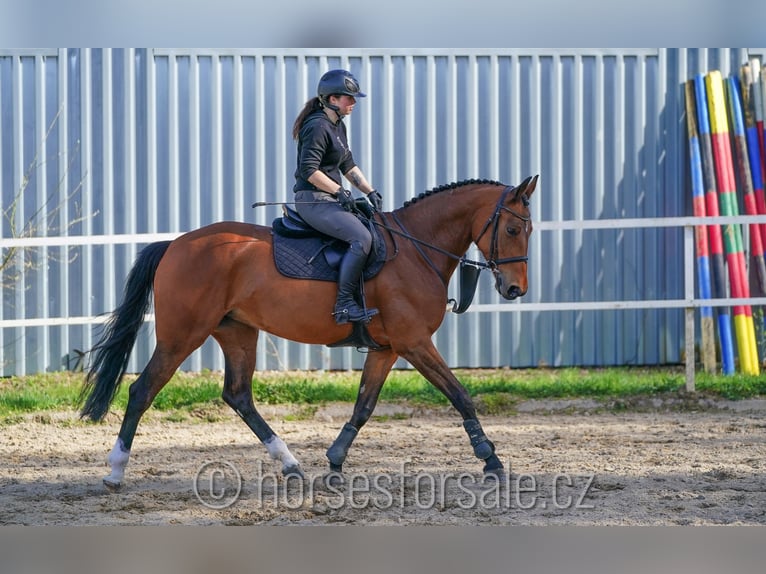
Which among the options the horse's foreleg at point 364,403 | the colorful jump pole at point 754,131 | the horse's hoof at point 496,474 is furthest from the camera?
the colorful jump pole at point 754,131

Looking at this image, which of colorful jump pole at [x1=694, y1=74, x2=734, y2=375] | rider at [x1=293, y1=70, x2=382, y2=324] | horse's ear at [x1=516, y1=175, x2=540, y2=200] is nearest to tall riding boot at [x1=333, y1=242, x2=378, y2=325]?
rider at [x1=293, y1=70, x2=382, y2=324]

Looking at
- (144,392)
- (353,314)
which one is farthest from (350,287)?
(144,392)

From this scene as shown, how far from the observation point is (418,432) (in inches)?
308

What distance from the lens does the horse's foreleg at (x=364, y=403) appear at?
5922 millimetres

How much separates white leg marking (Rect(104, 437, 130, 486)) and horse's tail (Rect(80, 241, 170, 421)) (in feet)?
0.95

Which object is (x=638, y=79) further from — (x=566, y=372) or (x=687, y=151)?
(x=566, y=372)

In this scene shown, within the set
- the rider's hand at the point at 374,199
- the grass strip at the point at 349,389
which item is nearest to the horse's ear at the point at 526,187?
the rider's hand at the point at 374,199

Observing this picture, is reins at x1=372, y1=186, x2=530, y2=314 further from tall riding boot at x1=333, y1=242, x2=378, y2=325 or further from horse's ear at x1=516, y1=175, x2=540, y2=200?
tall riding boot at x1=333, y1=242, x2=378, y2=325

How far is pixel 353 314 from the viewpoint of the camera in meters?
5.76

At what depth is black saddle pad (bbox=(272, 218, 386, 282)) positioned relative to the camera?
588 centimetres

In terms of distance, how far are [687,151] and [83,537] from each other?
10.5 meters

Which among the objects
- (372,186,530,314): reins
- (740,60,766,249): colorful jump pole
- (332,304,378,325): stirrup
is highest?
(740,60,766,249): colorful jump pole

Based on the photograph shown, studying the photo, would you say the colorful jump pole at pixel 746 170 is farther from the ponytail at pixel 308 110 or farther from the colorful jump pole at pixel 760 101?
the ponytail at pixel 308 110

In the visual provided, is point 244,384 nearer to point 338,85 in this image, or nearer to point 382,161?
point 338,85
